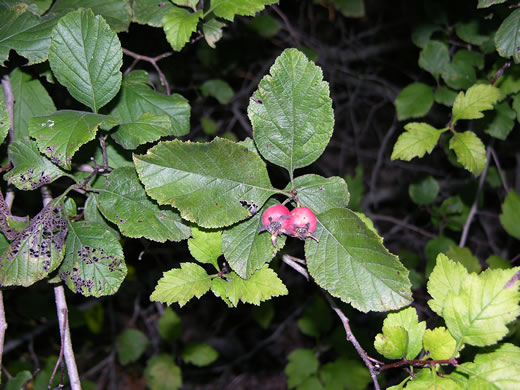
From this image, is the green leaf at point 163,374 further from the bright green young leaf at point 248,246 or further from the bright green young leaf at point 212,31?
the bright green young leaf at point 212,31

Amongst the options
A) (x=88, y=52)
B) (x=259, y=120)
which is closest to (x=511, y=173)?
(x=259, y=120)

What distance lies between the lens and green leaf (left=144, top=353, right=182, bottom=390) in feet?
9.66

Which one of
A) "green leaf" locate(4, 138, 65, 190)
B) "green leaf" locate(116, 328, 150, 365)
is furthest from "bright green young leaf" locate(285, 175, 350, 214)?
"green leaf" locate(116, 328, 150, 365)

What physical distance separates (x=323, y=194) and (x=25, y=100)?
1.13 m

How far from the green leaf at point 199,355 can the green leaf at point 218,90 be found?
1.69m

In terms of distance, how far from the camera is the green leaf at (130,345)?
3.13 meters

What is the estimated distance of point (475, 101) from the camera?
1.68m

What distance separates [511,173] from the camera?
354 centimetres

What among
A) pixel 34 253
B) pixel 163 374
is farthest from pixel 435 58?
pixel 163 374

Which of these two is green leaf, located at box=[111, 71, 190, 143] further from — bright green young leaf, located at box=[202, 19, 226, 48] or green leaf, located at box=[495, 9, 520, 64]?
green leaf, located at box=[495, 9, 520, 64]

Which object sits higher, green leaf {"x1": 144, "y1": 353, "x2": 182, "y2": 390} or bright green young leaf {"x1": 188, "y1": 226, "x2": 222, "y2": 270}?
bright green young leaf {"x1": 188, "y1": 226, "x2": 222, "y2": 270}

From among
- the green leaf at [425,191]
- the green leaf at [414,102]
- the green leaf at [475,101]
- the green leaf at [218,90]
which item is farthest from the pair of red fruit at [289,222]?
the green leaf at [425,191]

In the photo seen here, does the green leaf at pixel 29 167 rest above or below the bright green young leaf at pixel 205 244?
above

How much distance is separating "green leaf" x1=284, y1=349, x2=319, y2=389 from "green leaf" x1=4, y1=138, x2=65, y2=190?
2.15m
